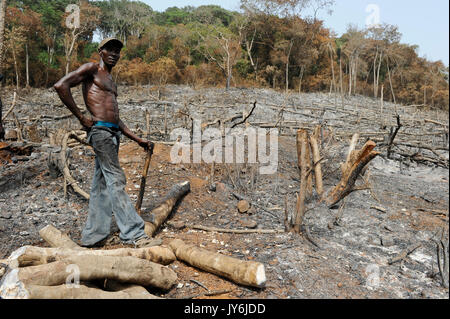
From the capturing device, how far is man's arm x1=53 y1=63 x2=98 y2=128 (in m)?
2.62

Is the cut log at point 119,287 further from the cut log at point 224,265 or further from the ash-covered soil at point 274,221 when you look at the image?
the cut log at point 224,265

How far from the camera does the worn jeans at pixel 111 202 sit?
2.83 meters

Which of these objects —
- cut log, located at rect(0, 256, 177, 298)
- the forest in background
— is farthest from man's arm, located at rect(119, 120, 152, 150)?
the forest in background

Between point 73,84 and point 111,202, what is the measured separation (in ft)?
3.51

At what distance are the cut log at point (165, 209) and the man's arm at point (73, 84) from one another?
3.68 feet

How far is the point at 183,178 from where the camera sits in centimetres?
532

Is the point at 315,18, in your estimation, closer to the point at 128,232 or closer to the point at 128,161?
the point at 128,161

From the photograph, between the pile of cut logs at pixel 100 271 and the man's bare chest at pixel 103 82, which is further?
the man's bare chest at pixel 103 82

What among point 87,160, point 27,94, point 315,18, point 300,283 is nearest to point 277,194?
point 300,283

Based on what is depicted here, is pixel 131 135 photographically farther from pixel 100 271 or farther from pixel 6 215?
pixel 6 215

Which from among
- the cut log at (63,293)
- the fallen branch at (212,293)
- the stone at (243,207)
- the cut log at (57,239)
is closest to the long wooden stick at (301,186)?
the stone at (243,207)

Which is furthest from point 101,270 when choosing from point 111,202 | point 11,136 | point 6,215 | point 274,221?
point 11,136

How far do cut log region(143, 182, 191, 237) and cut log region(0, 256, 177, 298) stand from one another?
0.86 metres
